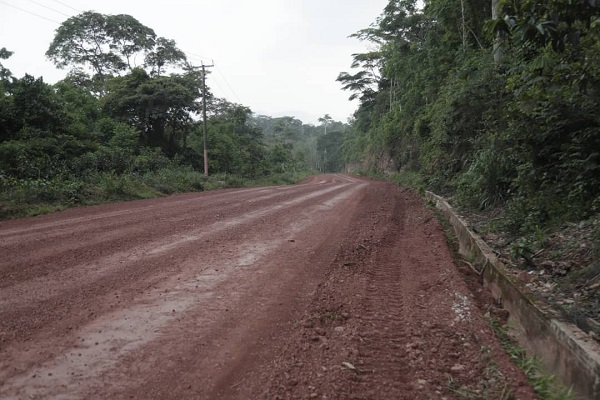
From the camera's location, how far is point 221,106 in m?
45.8

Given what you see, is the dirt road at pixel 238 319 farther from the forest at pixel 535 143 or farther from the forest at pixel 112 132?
the forest at pixel 112 132

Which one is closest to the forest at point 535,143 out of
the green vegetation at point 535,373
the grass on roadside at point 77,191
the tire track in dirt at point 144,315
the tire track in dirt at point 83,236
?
the green vegetation at point 535,373

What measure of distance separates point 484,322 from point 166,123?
86.0 ft

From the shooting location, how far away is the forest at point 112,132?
1310 cm

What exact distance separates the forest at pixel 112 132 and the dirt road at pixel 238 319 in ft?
20.4

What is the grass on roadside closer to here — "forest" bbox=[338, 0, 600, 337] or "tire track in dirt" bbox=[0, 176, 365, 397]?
"tire track in dirt" bbox=[0, 176, 365, 397]

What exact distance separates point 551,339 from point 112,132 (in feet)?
75.4

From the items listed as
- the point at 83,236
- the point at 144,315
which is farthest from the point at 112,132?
the point at 144,315

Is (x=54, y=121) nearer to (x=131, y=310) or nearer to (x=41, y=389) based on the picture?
(x=131, y=310)

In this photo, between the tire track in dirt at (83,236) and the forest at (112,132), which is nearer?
the tire track in dirt at (83,236)

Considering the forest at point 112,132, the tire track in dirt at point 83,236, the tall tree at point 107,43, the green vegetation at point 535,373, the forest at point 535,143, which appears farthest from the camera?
the tall tree at point 107,43

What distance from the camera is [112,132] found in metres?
21.7

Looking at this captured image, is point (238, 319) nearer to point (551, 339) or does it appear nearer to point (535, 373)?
point (535, 373)

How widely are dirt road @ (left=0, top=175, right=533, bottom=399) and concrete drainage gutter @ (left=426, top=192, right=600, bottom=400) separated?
11.1 inches
